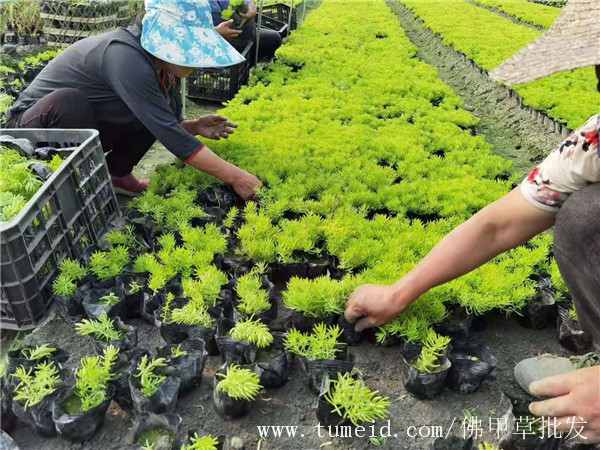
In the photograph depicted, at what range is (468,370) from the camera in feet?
7.09

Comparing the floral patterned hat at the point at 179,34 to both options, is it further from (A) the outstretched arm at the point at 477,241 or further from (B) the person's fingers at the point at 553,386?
(B) the person's fingers at the point at 553,386

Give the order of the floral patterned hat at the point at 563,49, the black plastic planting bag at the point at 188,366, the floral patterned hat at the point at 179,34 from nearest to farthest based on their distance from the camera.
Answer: the floral patterned hat at the point at 563,49 → the black plastic planting bag at the point at 188,366 → the floral patterned hat at the point at 179,34

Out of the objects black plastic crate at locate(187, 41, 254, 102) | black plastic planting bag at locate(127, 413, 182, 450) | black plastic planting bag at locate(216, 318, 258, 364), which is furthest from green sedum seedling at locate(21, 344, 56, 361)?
black plastic crate at locate(187, 41, 254, 102)

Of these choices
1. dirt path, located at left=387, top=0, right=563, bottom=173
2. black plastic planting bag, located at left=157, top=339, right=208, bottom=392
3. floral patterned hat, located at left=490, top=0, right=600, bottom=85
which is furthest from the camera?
dirt path, located at left=387, top=0, right=563, bottom=173

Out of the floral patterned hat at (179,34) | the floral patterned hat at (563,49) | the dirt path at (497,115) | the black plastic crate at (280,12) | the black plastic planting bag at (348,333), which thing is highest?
the floral patterned hat at (563,49)

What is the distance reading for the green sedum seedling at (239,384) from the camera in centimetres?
192

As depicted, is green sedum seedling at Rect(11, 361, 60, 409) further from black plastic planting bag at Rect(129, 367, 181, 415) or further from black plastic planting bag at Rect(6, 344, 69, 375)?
black plastic planting bag at Rect(129, 367, 181, 415)

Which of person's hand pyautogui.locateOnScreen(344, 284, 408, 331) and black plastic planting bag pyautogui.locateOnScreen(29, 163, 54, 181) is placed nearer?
person's hand pyautogui.locateOnScreen(344, 284, 408, 331)

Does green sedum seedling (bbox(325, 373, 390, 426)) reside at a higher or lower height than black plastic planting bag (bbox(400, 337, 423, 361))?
higher

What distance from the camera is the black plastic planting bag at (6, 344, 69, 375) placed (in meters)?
2.06

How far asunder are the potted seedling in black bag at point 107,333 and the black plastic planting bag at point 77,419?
0.92 ft

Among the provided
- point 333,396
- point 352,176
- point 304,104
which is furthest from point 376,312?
point 304,104

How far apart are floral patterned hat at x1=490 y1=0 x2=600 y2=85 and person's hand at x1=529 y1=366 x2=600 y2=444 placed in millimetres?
1063

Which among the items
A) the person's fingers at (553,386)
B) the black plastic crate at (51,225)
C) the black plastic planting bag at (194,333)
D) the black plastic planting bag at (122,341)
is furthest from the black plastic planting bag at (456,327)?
the black plastic crate at (51,225)
